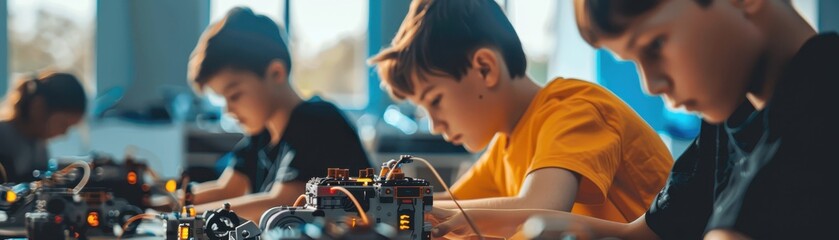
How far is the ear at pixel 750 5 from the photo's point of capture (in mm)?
1049

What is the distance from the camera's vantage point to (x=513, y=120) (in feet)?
6.73

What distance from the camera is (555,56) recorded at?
226 inches

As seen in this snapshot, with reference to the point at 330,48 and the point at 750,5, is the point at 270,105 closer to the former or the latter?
the point at 750,5

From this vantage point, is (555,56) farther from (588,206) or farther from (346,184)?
(346,184)

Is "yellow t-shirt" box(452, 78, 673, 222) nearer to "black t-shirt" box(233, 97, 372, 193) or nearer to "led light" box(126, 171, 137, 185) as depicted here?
"black t-shirt" box(233, 97, 372, 193)

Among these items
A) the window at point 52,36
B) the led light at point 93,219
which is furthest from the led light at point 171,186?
the window at point 52,36

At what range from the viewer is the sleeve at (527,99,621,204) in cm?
172

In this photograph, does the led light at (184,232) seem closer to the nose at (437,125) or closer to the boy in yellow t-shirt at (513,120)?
the boy in yellow t-shirt at (513,120)

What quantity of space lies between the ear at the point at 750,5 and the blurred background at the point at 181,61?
4.17 meters

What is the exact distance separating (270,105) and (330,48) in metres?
4.11

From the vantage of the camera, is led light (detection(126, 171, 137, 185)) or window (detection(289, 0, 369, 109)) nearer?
led light (detection(126, 171, 137, 185))

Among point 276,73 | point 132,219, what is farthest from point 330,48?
point 132,219

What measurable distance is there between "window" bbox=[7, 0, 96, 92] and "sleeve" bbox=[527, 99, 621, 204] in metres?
5.22

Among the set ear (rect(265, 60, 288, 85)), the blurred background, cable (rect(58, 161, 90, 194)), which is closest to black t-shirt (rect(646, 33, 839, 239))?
cable (rect(58, 161, 90, 194))
